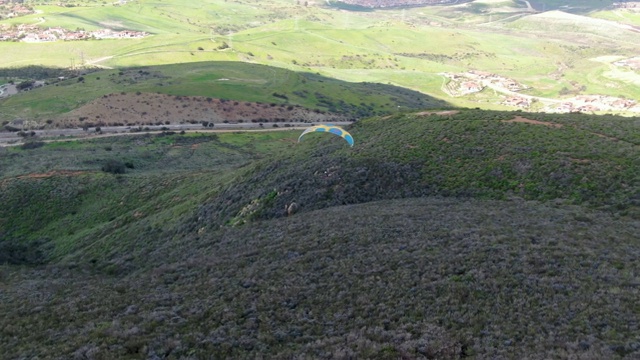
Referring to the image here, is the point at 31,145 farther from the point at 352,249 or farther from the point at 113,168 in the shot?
the point at 352,249

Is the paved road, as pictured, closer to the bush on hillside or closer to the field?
the field

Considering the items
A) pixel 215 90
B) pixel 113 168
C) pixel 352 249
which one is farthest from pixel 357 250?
pixel 215 90

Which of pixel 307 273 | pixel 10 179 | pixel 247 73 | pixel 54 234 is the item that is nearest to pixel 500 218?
pixel 307 273

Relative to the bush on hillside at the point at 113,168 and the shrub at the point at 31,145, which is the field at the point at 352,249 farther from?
the shrub at the point at 31,145

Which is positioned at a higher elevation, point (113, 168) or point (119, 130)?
point (113, 168)

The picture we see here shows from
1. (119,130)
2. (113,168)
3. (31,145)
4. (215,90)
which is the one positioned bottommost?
(119,130)

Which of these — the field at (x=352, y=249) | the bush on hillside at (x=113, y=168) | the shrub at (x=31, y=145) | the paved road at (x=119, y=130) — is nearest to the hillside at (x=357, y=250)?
the field at (x=352, y=249)
